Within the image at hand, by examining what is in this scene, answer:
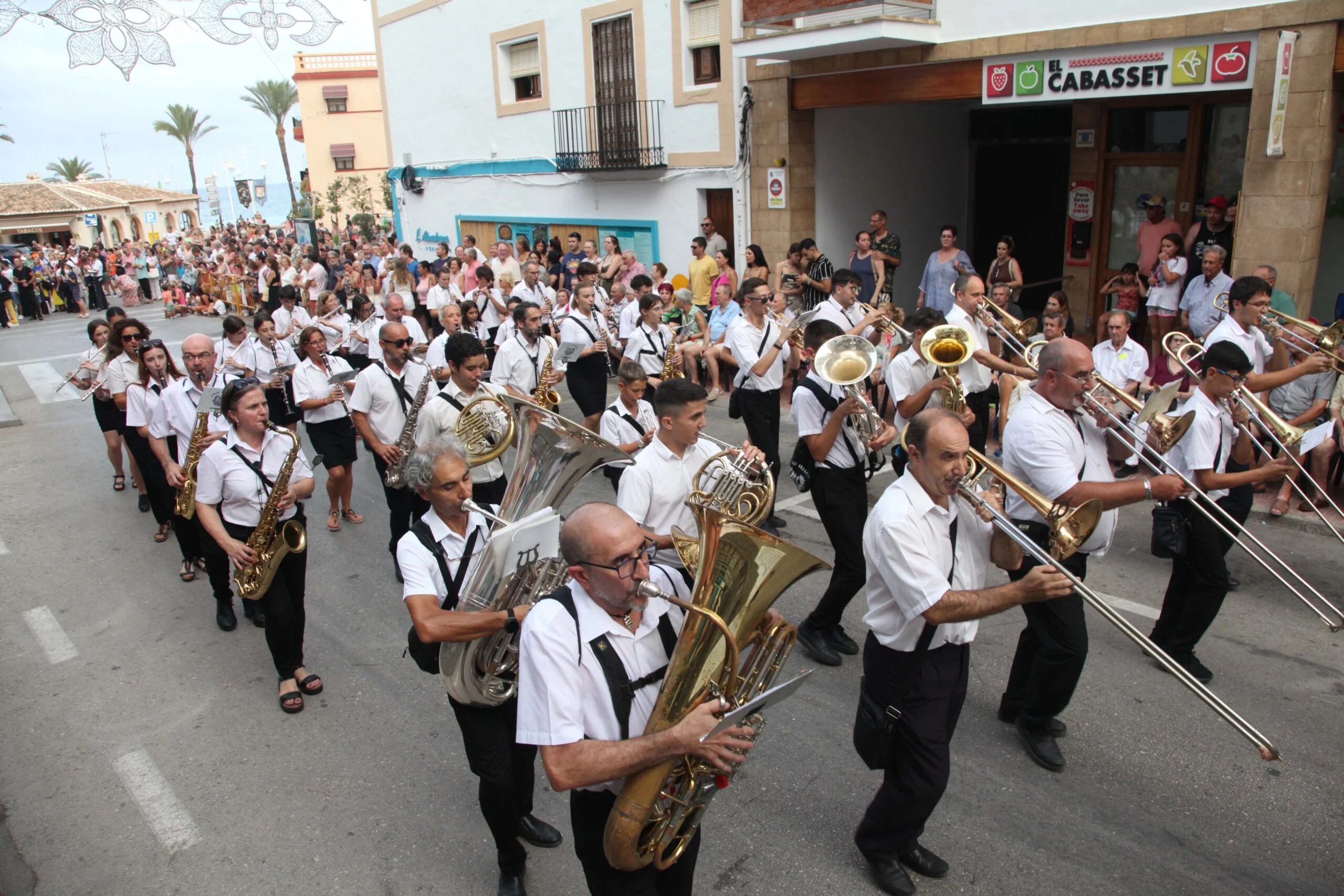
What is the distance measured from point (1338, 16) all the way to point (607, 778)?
936cm

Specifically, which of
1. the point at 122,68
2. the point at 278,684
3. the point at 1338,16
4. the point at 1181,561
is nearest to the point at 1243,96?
the point at 1338,16

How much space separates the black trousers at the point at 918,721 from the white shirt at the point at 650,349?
5.18 meters

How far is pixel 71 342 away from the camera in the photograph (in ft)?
71.5

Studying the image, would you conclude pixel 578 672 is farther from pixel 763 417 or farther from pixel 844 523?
pixel 763 417

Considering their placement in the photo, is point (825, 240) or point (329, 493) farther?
point (825, 240)

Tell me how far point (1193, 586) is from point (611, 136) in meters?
13.6

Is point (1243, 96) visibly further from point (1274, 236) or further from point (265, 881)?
point (265, 881)

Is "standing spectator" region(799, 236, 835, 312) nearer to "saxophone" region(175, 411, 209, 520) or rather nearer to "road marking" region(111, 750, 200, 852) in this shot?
"saxophone" region(175, 411, 209, 520)

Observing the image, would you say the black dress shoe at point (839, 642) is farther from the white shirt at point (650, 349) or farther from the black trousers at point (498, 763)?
the white shirt at point (650, 349)

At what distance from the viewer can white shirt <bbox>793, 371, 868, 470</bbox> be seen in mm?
5234

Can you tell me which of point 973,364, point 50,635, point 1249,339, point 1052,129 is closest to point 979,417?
point 973,364

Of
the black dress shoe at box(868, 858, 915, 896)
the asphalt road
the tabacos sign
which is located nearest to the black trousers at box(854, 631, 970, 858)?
the black dress shoe at box(868, 858, 915, 896)

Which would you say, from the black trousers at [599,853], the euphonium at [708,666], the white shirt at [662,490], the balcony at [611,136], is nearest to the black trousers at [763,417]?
the white shirt at [662,490]

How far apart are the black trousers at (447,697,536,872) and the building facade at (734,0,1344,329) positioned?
28.2 feet
